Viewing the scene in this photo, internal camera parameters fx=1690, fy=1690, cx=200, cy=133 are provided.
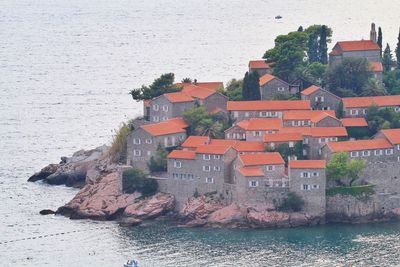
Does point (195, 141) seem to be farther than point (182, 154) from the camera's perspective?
Yes

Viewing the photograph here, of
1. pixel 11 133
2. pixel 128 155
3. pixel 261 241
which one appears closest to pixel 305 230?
pixel 261 241

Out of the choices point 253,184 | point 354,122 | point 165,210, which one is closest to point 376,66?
point 354,122

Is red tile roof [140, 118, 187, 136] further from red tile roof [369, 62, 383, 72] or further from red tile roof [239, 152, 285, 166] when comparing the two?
red tile roof [369, 62, 383, 72]

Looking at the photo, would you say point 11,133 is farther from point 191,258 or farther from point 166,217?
point 191,258

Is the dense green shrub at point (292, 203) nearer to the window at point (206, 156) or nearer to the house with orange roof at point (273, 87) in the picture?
the window at point (206, 156)

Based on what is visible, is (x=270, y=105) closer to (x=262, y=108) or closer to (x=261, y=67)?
(x=262, y=108)

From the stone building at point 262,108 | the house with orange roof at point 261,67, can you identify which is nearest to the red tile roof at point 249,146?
the stone building at point 262,108
